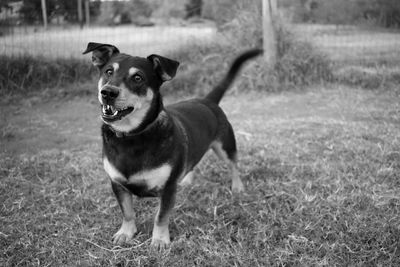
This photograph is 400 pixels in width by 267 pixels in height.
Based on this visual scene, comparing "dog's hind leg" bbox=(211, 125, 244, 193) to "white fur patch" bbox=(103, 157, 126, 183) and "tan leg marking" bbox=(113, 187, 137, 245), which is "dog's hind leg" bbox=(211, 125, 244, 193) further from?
"white fur patch" bbox=(103, 157, 126, 183)

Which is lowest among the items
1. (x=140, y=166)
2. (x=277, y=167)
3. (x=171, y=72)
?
(x=277, y=167)

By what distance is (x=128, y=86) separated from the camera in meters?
2.56

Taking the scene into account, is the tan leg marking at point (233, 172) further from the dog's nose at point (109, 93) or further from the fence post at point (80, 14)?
the fence post at point (80, 14)

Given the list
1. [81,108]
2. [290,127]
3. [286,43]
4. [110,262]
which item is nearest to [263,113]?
[290,127]

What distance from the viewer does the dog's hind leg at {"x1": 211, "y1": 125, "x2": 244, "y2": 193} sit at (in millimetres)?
3592

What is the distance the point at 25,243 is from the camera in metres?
2.73

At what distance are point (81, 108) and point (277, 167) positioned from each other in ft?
11.6

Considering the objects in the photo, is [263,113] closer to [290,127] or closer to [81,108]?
[290,127]

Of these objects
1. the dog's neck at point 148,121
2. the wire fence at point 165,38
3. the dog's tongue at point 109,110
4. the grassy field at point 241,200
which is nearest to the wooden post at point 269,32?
the wire fence at point 165,38

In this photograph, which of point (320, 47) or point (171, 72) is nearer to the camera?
point (171, 72)

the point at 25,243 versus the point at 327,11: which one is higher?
the point at 327,11

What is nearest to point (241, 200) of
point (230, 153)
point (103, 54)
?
point (230, 153)

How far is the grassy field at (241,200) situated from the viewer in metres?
2.62

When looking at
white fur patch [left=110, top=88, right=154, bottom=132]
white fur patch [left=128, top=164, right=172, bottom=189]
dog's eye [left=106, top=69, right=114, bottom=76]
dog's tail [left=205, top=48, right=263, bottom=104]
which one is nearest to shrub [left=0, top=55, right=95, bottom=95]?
dog's tail [left=205, top=48, right=263, bottom=104]
